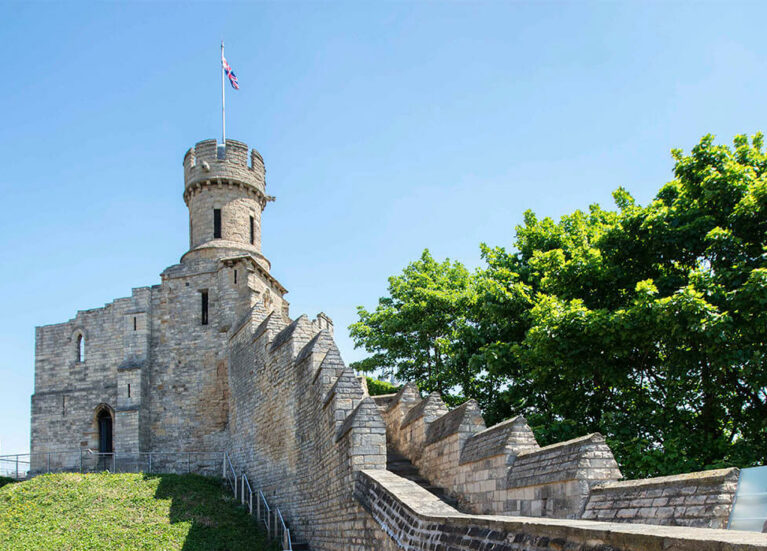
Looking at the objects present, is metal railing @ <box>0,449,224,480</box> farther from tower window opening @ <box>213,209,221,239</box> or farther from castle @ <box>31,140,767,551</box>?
tower window opening @ <box>213,209,221,239</box>

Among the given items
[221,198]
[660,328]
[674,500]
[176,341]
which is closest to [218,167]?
[221,198]

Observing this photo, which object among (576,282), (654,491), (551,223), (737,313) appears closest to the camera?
(654,491)

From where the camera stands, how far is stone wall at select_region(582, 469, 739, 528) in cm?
592

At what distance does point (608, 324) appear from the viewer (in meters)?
12.8

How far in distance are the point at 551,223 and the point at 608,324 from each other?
667 cm

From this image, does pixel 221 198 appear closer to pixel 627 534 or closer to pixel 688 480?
pixel 688 480

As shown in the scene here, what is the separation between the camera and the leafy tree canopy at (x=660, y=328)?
38.0 feet

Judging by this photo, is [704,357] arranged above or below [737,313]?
below

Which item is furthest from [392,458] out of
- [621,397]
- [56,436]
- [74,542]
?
[56,436]

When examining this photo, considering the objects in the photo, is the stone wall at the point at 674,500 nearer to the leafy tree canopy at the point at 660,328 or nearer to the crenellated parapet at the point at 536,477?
the crenellated parapet at the point at 536,477

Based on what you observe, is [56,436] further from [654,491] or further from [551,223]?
[654,491]

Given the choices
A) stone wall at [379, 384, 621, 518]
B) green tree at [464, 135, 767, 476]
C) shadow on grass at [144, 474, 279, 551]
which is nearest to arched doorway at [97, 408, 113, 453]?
shadow on grass at [144, 474, 279, 551]

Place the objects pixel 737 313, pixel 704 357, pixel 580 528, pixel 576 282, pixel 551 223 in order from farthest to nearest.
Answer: pixel 551 223 < pixel 576 282 < pixel 704 357 < pixel 737 313 < pixel 580 528

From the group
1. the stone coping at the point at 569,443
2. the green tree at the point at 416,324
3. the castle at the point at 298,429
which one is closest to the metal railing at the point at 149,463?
the castle at the point at 298,429
